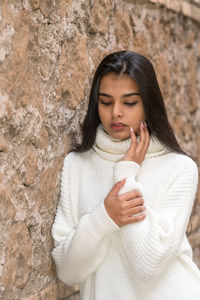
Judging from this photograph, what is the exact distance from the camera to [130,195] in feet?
6.69

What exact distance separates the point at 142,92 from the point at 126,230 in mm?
543

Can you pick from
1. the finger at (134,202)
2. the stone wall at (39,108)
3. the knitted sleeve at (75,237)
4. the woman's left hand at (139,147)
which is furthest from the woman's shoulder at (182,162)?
the stone wall at (39,108)

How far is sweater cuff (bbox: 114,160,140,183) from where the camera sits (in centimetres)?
211

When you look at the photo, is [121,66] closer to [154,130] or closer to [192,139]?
[154,130]

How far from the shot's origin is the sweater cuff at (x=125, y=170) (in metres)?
→ 2.11

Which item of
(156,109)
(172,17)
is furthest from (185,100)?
(156,109)

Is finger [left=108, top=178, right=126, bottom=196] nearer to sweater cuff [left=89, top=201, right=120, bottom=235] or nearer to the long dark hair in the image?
sweater cuff [left=89, top=201, right=120, bottom=235]

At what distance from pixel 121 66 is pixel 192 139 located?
189 cm

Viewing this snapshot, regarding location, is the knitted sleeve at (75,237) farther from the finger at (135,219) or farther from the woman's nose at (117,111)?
the woman's nose at (117,111)

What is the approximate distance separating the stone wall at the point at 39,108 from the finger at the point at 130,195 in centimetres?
32

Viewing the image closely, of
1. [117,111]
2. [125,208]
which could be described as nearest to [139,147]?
[117,111]

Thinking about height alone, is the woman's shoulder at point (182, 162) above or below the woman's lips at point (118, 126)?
below

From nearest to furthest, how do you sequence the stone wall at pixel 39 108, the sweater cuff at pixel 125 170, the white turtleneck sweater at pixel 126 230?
the stone wall at pixel 39 108 < the white turtleneck sweater at pixel 126 230 < the sweater cuff at pixel 125 170

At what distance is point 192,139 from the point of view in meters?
3.92
